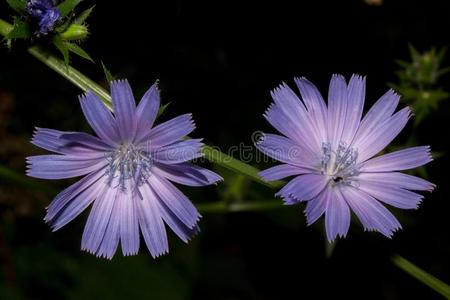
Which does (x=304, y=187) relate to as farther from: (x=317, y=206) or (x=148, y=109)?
(x=148, y=109)

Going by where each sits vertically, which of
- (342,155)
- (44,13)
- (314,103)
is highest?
(44,13)

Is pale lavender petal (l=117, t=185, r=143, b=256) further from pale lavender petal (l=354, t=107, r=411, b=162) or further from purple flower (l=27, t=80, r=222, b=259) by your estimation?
pale lavender petal (l=354, t=107, r=411, b=162)

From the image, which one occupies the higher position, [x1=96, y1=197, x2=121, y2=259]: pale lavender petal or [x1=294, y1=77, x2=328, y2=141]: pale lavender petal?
[x1=294, y1=77, x2=328, y2=141]: pale lavender petal

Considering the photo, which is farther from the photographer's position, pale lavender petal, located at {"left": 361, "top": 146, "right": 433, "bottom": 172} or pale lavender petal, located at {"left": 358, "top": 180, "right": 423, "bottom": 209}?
pale lavender petal, located at {"left": 361, "top": 146, "right": 433, "bottom": 172}

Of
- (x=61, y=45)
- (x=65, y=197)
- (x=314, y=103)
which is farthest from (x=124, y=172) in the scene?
(x=314, y=103)

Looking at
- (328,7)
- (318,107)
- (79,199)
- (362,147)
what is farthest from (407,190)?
(328,7)

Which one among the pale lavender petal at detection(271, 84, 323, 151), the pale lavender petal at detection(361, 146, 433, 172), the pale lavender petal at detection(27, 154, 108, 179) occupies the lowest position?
the pale lavender petal at detection(27, 154, 108, 179)

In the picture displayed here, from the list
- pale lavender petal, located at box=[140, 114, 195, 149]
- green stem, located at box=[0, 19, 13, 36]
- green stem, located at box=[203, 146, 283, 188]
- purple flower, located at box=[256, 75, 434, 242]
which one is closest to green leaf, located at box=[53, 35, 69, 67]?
green stem, located at box=[0, 19, 13, 36]

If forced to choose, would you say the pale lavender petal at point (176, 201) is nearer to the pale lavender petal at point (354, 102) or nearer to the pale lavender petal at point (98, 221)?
the pale lavender petal at point (98, 221)
